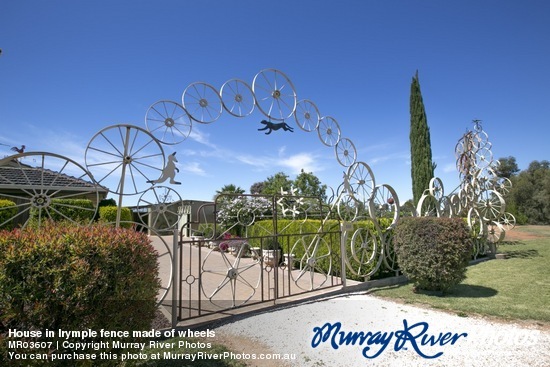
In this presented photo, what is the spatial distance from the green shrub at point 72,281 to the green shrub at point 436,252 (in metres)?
5.08

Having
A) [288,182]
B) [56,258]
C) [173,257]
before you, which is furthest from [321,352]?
[288,182]

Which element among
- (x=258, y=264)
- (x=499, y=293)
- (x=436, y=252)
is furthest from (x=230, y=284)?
(x=499, y=293)

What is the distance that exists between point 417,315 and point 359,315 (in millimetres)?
888

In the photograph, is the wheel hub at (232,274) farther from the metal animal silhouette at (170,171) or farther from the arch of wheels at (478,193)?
the arch of wheels at (478,193)

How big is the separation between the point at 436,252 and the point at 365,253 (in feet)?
5.00

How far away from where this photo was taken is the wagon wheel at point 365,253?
6.91 meters

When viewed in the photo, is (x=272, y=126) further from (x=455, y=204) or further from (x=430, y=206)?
(x=455, y=204)

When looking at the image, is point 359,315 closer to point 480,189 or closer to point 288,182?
point 480,189

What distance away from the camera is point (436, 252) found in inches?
235

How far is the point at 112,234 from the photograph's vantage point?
279 cm

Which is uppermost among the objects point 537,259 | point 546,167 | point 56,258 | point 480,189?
point 546,167

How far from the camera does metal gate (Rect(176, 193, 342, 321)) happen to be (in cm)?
498
